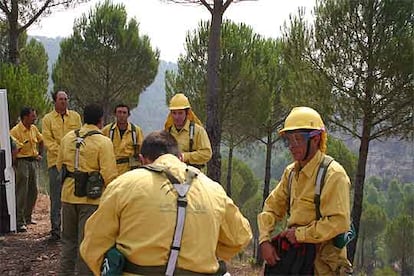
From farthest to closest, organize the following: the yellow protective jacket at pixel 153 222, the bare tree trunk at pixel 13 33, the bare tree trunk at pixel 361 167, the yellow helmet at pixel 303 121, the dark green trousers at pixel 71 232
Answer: the bare tree trunk at pixel 361 167 → the bare tree trunk at pixel 13 33 → the dark green trousers at pixel 71 232 → the yellow helmet at pixel 303 121 → the yellow protective jacket at pixel 153 222

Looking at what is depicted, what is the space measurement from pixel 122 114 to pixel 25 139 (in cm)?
201

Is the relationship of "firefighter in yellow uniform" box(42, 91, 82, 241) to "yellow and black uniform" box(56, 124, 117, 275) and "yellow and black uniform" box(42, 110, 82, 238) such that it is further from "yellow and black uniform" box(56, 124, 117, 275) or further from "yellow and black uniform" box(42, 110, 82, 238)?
"yellow and black uniform" box(56, 124, 117, 275)

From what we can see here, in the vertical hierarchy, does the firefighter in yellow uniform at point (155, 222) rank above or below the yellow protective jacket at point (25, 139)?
above

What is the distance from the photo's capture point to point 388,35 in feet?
33.3

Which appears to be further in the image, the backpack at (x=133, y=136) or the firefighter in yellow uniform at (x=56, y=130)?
the firefighter in yellow uniform at (x=56, y=130)

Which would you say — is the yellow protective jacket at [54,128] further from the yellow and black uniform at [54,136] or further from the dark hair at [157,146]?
the dark hair at [157,146]

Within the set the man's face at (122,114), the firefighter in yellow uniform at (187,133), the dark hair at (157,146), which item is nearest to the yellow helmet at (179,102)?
the firefighter in yellow uniform at (187,133)

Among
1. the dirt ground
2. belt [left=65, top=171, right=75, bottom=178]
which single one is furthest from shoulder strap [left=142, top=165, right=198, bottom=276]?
the dirt ground

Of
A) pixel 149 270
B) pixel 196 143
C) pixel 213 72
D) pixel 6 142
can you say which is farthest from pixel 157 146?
pixel 213 72

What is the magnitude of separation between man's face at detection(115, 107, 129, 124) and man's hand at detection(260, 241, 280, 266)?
9.76 ft

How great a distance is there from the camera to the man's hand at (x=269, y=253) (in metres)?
3.32

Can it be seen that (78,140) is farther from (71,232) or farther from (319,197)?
(319,197)

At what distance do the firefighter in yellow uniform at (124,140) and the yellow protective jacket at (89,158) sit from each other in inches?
41.8

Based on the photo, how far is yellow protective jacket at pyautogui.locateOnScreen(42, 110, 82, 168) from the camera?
637 cm
